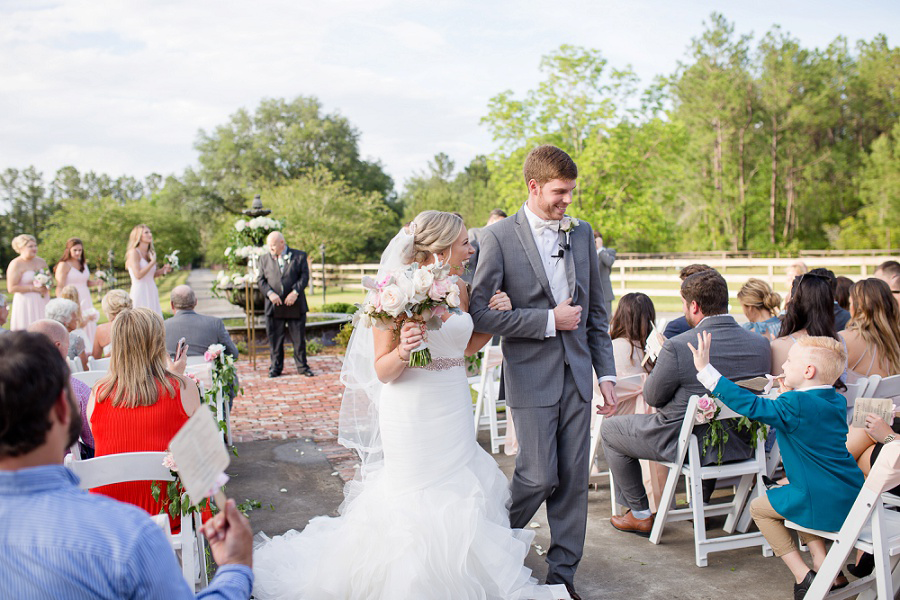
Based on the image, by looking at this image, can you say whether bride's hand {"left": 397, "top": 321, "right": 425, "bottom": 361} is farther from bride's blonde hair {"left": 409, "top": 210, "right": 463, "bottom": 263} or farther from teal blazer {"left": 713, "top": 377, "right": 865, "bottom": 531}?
teal blazer {"left": 713, "top": 377, "right": 865, "bottom": 531}

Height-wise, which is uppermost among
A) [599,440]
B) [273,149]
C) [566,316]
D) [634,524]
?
[273,149]

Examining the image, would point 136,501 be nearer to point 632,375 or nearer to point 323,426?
point 632,375

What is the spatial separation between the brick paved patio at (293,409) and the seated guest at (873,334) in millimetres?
3957

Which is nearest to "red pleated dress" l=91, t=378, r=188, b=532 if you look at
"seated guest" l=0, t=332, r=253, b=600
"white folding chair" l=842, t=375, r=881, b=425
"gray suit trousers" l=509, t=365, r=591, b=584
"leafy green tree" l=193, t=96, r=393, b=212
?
"gray suit trousers" l=509, t=365, r=591, b=584

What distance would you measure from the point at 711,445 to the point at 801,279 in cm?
146

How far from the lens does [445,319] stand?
11.6 ft

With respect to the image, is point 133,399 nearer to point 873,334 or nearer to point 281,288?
point 873,334

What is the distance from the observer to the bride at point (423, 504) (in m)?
3.39

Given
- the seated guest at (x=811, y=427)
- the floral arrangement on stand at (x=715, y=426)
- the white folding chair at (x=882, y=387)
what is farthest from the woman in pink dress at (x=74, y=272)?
the white folding chair at (x=882, y=387)

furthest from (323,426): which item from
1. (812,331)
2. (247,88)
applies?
(247,88)

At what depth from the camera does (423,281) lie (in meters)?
3.28

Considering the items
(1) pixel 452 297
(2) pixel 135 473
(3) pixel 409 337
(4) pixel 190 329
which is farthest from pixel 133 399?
(4) pixel 190 329

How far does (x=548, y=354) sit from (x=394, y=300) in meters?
0.95

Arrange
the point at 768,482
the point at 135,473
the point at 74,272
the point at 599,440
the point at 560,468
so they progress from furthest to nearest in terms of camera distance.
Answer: the point at 74,272, the point at 599,440, the point at 768,482, the point at 560,468, the point at 135,473
